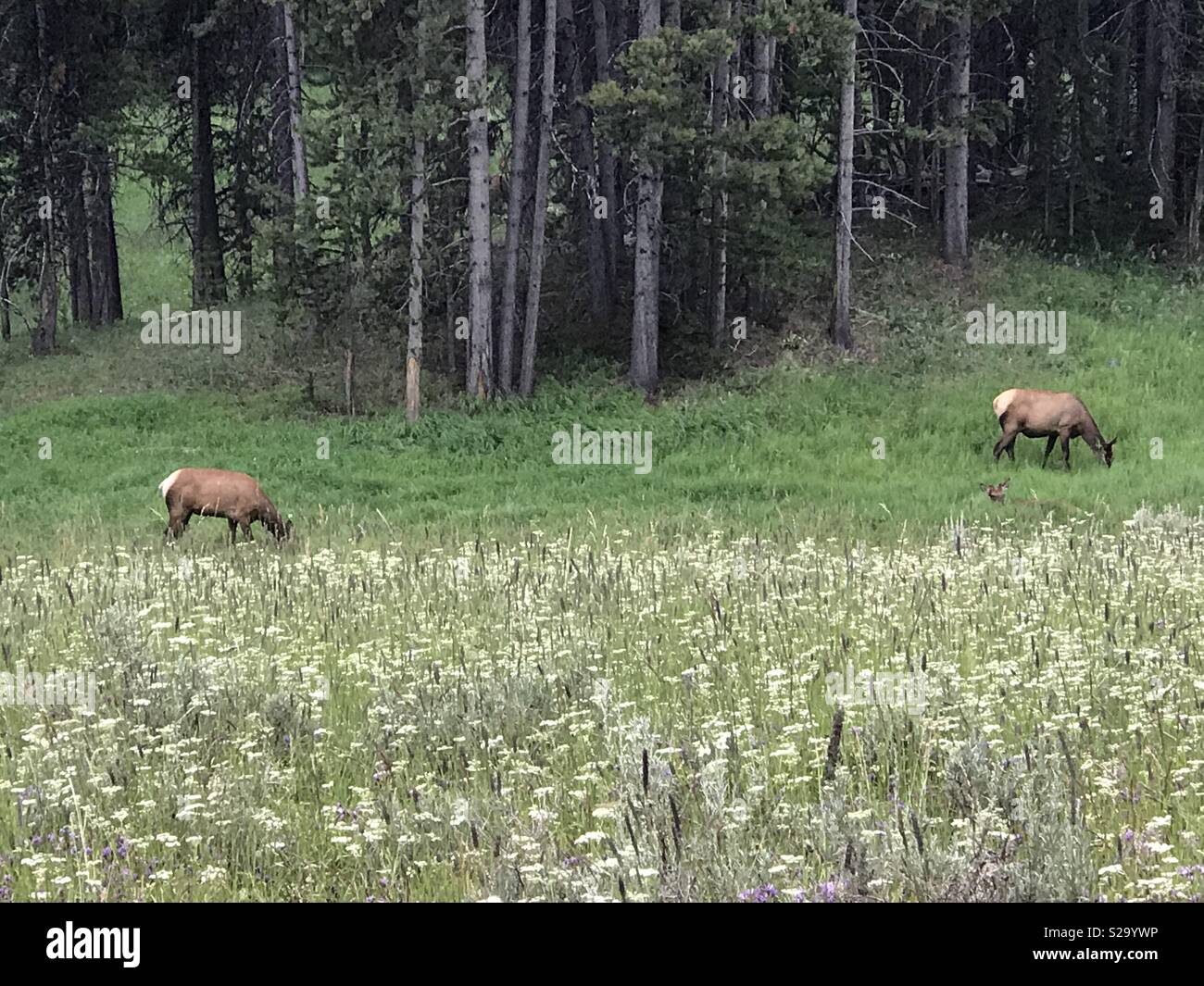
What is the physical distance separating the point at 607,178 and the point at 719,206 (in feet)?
13.5

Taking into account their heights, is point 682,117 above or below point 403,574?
above

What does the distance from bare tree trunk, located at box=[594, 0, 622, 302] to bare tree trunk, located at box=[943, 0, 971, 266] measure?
22.8 feet

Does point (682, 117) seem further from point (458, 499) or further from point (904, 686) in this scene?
point (904, 686)

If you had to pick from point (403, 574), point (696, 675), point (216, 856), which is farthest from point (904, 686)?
point (403, 574)

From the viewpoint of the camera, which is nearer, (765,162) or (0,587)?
(0,587)

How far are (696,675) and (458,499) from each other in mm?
12738

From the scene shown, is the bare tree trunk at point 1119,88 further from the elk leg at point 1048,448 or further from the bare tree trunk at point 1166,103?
the elk leg at point 1048,448

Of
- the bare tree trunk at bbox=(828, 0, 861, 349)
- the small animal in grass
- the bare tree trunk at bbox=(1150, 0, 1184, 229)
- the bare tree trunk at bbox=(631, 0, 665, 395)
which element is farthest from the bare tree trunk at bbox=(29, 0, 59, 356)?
the bare tree trunk at bbox=(1150, 0, 1184, 229)

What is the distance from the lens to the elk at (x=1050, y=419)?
64.1 ft

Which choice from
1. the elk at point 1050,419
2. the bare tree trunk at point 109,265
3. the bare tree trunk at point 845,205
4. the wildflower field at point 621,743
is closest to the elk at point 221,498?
the wildflower field at point 621,743

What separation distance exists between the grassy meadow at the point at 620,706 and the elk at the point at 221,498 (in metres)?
0.45

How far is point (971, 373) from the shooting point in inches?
960
